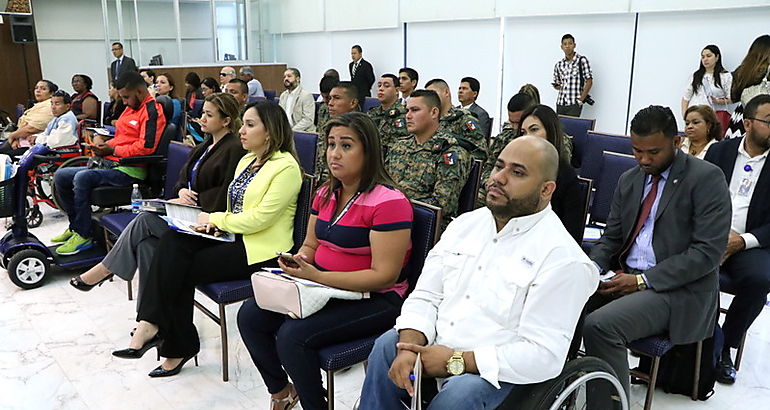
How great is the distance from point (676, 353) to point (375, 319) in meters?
1.29

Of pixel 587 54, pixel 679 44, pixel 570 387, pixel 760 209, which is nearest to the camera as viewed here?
pixel 570 387

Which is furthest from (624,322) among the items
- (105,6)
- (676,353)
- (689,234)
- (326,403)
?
(105,6)

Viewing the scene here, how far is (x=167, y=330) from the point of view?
2623 mm

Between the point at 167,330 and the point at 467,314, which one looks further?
the point at 167,330

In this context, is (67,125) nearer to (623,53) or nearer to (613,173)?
(613,173)

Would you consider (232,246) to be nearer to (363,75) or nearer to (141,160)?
(141,160)

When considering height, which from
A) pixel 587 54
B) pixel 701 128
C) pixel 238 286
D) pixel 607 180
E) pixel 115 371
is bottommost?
pixel 115 371

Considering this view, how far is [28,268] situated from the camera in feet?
12.3

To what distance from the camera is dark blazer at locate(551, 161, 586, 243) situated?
246 centimetres

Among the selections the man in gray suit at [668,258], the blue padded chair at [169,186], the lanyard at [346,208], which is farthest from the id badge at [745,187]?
the blue padded chair at [169,186]

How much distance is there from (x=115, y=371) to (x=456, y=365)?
1.86 m

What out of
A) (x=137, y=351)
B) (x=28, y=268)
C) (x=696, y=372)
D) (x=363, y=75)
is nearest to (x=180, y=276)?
(x=137, y=351)

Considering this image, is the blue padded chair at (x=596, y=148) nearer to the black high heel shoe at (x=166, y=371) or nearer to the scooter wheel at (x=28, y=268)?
the black high heel shoe at (x=166, y=371)

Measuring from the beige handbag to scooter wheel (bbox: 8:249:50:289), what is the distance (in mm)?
2348
